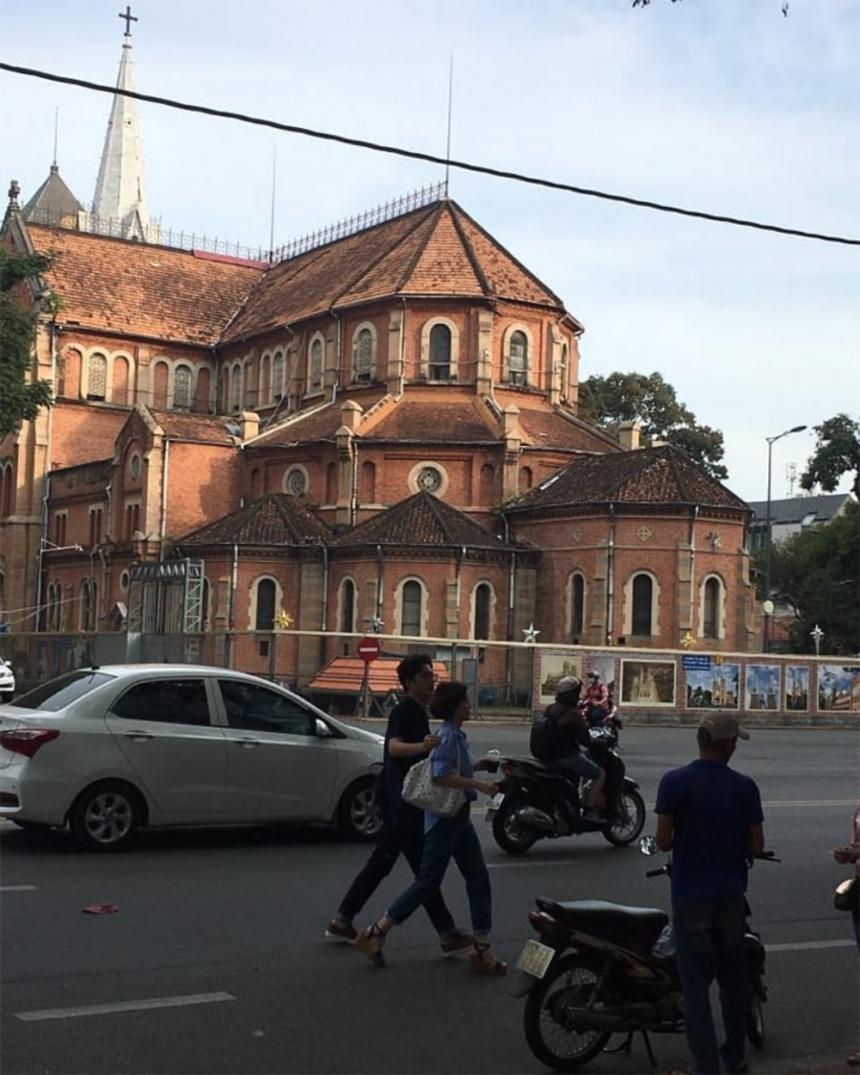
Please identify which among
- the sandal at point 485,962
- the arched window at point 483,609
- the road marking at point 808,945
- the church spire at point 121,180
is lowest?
the road marking at point 808,945

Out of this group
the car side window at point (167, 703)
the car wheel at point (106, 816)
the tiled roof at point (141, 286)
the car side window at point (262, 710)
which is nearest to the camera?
the car wheel at point (106, 816)

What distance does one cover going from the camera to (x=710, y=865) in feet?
21.5

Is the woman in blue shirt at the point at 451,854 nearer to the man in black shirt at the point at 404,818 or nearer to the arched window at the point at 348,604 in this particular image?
the man in black shirt at the point at 404,818

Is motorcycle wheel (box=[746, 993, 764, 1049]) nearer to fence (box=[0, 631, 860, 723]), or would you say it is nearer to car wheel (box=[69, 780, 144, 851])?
car wheel (box=[69, 780, 144, 851])

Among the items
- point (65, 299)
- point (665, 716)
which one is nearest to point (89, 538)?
point (65, 299)

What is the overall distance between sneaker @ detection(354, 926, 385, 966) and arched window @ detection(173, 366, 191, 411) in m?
63.6

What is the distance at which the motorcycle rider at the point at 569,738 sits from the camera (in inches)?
558

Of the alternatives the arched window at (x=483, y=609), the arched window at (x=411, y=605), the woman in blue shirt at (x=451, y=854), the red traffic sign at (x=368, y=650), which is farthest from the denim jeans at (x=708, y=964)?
the arched window at (x=483, y=609)

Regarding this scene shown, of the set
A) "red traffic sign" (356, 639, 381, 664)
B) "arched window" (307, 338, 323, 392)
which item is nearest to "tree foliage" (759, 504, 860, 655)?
"arched window" (307, 338, 323, 392)

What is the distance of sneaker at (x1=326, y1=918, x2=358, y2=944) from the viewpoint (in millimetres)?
9531

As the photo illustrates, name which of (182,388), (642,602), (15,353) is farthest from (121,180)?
(15,353)

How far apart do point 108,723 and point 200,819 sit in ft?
4.02

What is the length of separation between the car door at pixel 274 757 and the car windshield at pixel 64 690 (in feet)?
3.74

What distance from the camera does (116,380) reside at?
69.9 metres
